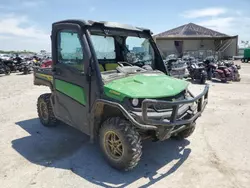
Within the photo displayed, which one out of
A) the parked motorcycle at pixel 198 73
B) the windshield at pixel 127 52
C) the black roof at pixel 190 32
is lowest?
the parked motorcycle at pixel 198 73

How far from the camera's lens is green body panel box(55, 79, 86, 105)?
4160mm

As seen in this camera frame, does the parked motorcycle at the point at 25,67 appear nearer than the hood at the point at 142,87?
No

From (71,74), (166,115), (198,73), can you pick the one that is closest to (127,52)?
(71,74)

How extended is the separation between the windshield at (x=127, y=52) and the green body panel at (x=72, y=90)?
853mm

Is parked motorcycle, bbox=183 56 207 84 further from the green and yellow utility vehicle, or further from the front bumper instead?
the front bumper

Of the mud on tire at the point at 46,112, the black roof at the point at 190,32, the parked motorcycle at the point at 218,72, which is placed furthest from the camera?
the black roof at the point at 190,32

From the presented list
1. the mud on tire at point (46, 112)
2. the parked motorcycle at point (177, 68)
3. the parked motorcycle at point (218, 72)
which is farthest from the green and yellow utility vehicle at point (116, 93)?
the parked motorcycle at point (218, 72)

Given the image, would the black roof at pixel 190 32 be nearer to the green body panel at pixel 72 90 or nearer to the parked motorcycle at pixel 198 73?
the parked motorcycle at pixel 198 73

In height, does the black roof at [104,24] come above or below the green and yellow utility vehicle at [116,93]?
above

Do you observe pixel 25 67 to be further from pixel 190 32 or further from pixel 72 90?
pixel 190 32

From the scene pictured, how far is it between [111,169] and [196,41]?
32129 mm

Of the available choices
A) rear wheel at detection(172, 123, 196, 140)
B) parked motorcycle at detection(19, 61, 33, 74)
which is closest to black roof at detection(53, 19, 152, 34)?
rear wheel at detection(172, 123, 196, 140)

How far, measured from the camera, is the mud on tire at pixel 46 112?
225 inches

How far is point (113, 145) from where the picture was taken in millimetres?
3830
